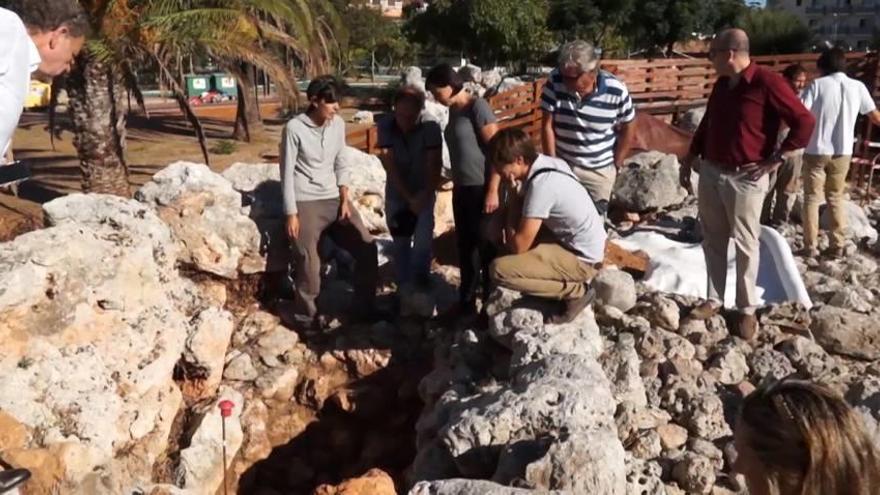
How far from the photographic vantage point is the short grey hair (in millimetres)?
6332

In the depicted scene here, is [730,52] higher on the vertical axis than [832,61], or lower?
higher

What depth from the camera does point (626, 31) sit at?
40.3m

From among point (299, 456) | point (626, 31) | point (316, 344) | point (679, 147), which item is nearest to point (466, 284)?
point (316, 344)

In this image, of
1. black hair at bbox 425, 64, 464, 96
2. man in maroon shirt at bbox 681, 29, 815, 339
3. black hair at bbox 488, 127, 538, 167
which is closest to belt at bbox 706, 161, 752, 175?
man in maroon shirt at bbox 681, 29, 815, 339

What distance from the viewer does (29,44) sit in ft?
8.71

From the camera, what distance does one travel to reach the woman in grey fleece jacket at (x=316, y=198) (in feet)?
22.3

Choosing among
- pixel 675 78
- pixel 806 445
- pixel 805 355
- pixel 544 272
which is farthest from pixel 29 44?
pixel 675 78

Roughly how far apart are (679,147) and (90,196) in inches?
364

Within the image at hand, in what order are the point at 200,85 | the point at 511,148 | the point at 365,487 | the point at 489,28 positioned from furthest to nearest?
the point at 200,85, the point at 489,28, the point at 511,148, the point at 365,487

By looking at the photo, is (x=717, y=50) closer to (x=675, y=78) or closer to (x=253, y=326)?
(x=253, y=326)

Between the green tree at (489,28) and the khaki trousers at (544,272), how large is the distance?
27.4 m

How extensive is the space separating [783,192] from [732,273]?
296 cm

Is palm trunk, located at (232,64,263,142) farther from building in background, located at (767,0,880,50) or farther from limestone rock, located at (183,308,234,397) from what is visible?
building in background, located at (767,0,880,50)

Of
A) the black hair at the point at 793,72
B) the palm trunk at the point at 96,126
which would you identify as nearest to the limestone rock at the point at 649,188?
the black hair at the point at 793,72
